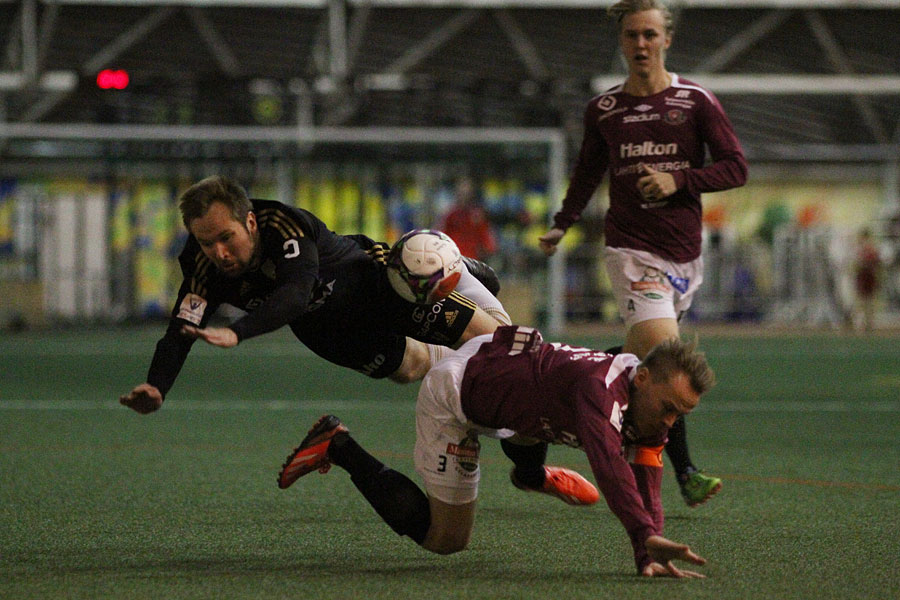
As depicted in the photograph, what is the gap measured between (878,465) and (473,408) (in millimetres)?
3577

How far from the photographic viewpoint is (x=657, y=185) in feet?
19.1

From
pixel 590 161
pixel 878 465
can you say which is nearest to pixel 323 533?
pixel 590 161

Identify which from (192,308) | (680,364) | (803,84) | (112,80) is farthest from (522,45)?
(680,364)

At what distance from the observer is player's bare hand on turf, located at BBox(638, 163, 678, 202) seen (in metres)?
5.83

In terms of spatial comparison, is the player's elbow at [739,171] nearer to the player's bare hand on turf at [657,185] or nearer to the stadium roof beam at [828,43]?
the player's bare hand on turf at [657,185]

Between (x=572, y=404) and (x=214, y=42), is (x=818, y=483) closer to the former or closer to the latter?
(x=572, y=404)

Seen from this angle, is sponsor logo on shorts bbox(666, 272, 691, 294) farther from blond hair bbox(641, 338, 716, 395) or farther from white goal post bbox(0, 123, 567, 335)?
white goal post bbox(0, 123, 567, 335)

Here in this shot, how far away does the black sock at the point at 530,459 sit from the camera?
541 cm

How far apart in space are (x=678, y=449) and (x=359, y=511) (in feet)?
4.43

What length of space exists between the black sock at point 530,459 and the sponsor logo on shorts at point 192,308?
1256mm

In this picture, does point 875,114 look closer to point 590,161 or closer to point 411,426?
point 411,426

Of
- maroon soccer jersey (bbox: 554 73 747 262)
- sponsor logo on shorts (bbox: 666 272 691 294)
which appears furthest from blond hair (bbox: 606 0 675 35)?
sponsor logo on shorts (bbox: 666 272 691 294)

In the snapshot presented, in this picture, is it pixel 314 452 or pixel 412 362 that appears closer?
pixel 314 452

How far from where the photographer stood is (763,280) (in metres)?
24.8
